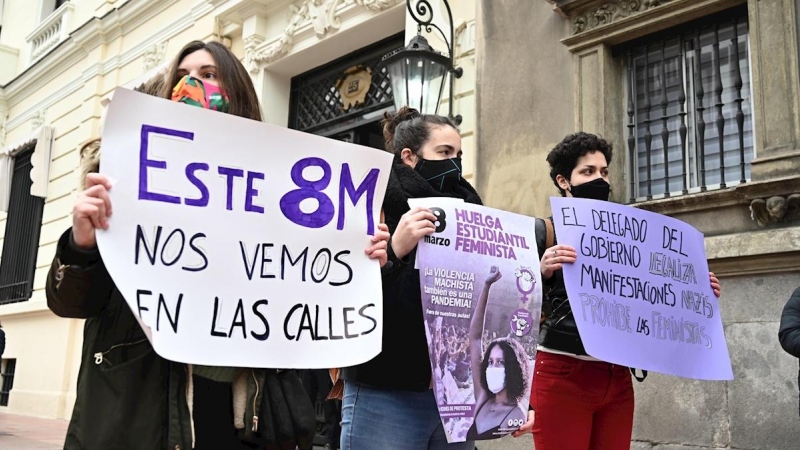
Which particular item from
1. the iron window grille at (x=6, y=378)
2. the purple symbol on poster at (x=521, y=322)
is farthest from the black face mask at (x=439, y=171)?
the iron window grille at (x=6, y=378)

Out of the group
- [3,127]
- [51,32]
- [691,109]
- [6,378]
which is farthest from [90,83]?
[691,109]

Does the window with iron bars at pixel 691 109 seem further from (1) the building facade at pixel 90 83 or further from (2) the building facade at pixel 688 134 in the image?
(1) the building facade at pixel 90 83

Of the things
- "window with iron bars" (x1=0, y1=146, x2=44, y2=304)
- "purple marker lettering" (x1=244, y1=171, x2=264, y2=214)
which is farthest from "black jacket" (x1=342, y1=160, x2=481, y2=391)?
"window with iron bars" (x1=0, y1=146, x2=44, y2=304)

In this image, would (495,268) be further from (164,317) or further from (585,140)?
(164,317)

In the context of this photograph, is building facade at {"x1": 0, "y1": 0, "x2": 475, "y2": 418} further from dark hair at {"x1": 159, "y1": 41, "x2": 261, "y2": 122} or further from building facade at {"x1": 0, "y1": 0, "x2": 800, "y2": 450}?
dark hair at {"x1": 159, "y1": 41, "x2": 261, "y2": 122}

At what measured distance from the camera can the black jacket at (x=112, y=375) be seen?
1.59m

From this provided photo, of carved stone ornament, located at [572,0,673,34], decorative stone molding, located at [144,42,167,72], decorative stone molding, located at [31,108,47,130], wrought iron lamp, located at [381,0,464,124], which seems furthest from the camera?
decorative stone molding, located at [31,108,47,130]

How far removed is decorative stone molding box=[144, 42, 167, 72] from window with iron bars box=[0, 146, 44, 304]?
4.33 m

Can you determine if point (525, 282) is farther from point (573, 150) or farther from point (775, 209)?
point (775, 209)

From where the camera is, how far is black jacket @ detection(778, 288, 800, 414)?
3.17 metres

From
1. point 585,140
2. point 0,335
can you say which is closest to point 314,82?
point 0,335

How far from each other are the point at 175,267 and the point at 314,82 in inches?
322

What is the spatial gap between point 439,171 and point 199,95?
839mm

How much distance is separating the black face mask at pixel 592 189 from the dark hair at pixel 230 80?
1.39 m
